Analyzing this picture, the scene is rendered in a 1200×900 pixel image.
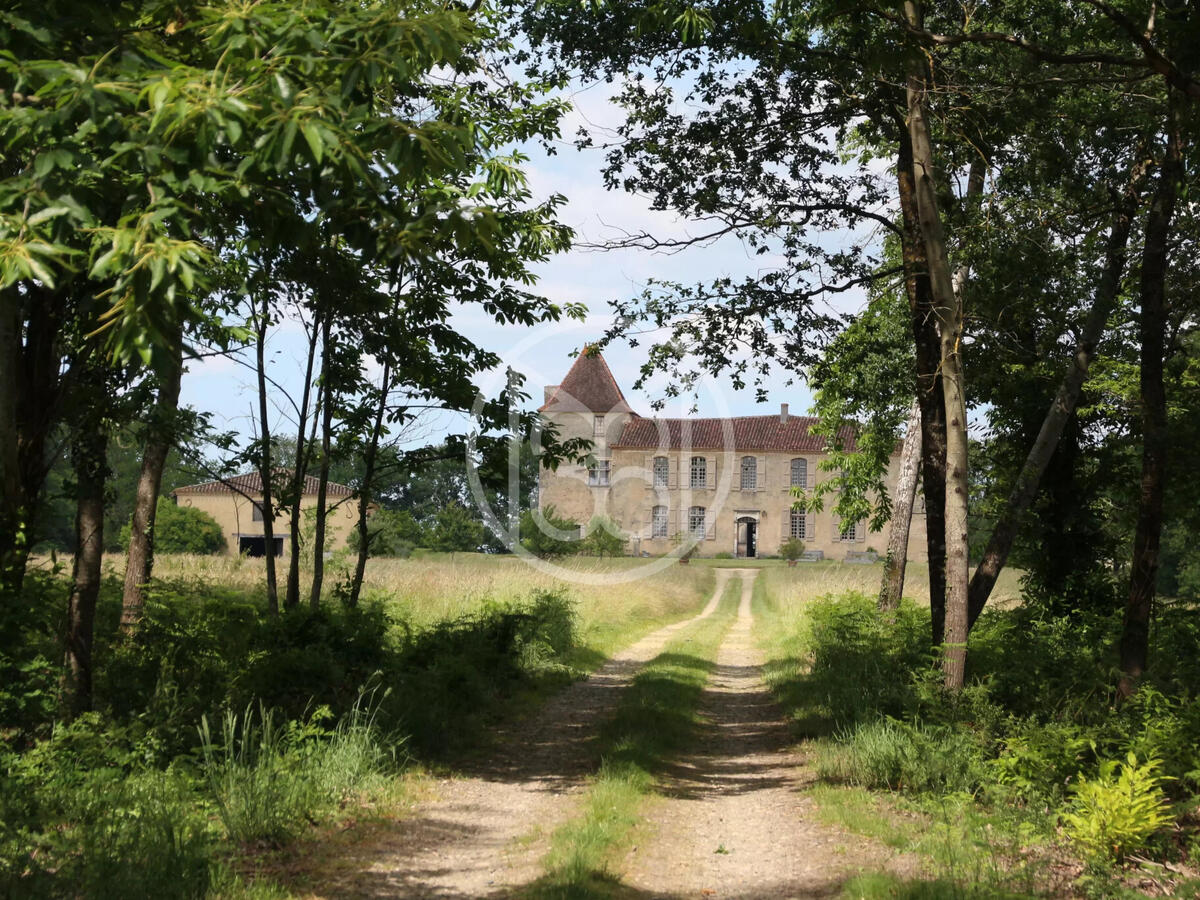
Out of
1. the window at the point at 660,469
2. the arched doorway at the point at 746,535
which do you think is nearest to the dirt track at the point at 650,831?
the window at the point at 660,469

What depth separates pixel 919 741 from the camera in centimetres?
870

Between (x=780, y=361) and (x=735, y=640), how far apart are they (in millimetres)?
11958

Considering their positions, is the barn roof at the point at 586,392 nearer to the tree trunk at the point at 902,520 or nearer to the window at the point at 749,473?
the window at the point at 749,473

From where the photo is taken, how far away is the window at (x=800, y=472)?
69.7 meters

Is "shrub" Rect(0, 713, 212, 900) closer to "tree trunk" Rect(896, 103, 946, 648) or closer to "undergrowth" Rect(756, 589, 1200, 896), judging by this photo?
"undergrowth" Rect(756, 589, 1200, 896)

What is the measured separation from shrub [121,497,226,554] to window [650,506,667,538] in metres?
26.3

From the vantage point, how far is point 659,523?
68250 mm

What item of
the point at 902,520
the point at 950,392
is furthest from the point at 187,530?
the point at 950,392

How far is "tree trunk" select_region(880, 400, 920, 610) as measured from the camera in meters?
17.2

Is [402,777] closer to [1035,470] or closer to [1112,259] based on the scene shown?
[1035,470]

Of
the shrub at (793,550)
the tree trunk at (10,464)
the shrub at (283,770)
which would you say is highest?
the tree trunk at (10,464)

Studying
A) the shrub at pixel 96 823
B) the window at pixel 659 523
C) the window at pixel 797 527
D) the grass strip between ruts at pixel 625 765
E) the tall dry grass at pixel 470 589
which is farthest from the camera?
the window at pixel 797 527

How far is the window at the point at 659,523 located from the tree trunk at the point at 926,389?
183ft

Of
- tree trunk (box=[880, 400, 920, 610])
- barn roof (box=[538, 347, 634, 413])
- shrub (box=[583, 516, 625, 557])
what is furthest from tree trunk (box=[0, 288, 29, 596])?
barn roof (box=[538, 347, 634, 413])
